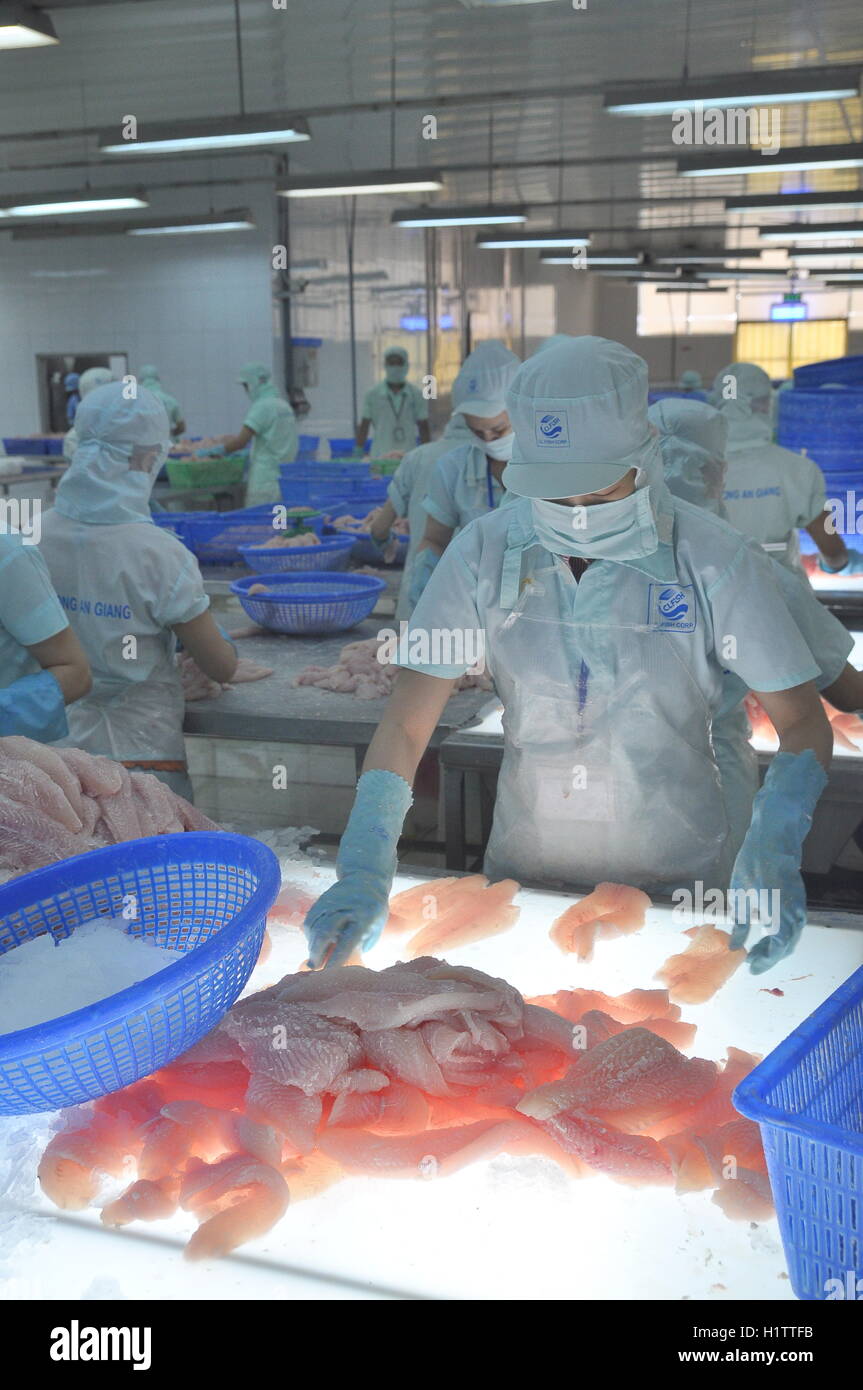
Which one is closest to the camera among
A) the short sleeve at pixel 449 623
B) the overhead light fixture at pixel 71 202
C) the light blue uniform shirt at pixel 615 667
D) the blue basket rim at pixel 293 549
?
the light blue uniform shirt at pixel 615 667

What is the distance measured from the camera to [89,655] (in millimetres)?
3662

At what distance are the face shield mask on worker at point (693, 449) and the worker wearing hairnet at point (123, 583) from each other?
147 centimetres

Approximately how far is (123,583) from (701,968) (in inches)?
90.1

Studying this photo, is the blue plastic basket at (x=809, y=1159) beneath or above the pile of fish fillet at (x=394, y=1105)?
above

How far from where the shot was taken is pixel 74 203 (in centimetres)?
878

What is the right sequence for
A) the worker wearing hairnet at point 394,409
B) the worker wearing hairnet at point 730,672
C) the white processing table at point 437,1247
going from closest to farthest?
the white processing table at point 437,1247 → the worker wearing hairnet at point 730,672 → the worker wearing hairnet at point 394,409

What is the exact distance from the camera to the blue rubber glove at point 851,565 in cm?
582

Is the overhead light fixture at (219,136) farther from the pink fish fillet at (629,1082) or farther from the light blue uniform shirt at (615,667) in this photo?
the pink fish fillet at (629,1082)

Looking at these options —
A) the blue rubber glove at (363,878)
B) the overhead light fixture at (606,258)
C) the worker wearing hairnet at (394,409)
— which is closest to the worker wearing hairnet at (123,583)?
the blue rubber glove at (363,878)

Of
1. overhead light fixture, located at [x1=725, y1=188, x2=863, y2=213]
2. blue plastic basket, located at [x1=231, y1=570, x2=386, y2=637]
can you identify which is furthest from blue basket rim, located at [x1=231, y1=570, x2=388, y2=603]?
overhead light fixture, located at [x1=725, y1=188, x2=863, y2=213]

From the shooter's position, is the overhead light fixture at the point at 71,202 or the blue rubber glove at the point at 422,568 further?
the overhead light fixture at the point at 71,202

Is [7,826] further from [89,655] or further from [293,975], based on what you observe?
[89,655]

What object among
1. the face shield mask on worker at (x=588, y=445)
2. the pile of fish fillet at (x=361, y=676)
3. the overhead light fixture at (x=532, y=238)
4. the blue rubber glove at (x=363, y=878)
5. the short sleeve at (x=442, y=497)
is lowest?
the pile of fish fillet at (x=361, y=676)

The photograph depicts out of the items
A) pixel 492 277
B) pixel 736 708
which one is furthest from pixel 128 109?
pixel 492 277
